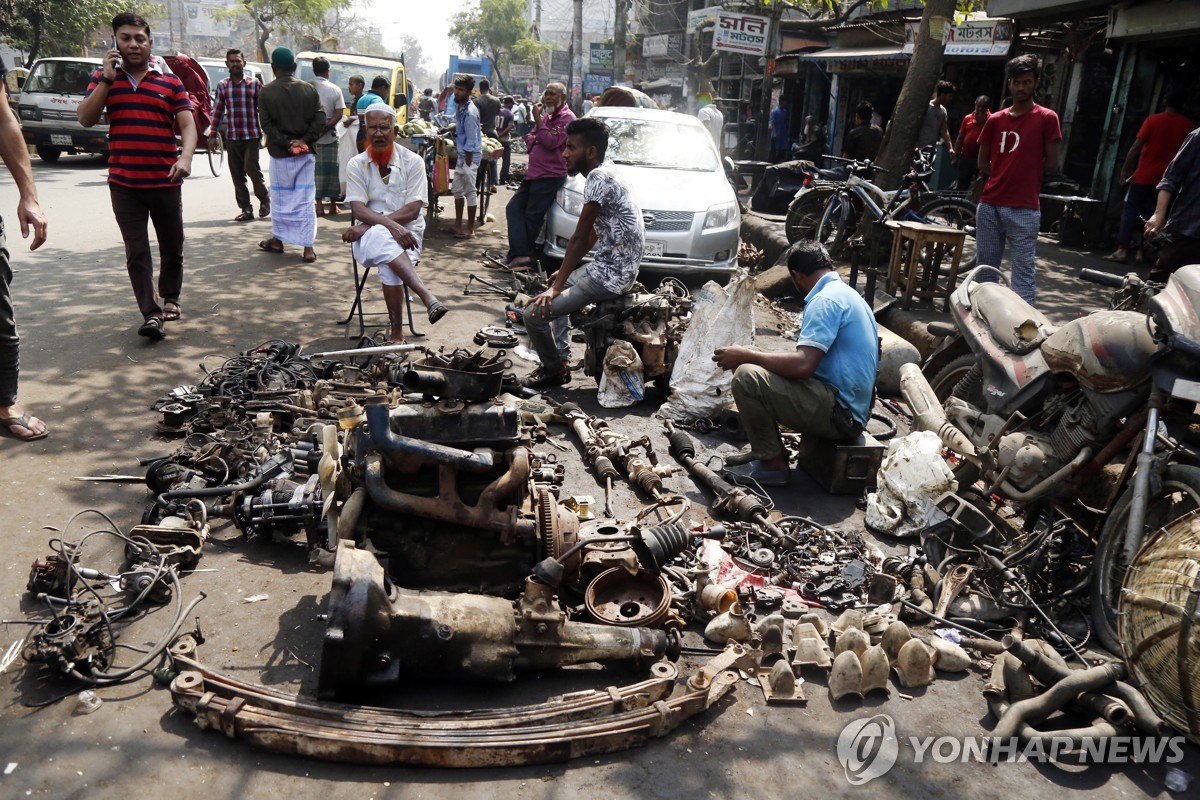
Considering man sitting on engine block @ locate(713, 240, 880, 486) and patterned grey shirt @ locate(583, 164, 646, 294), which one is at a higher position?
patterned grey shirt @ locate(583, 164, 646, 294)

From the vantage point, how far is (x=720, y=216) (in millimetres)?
9094

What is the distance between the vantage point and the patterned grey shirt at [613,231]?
251 inches

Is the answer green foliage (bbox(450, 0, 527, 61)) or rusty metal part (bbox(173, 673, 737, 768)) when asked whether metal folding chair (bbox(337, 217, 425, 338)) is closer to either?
rusty metal part (bbox(173, 673, 737, 768))

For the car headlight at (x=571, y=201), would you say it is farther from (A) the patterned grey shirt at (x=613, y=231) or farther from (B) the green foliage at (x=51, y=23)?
(B) the green foliage at (x=51, y=23)

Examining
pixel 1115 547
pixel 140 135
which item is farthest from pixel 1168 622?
pixel 140 135

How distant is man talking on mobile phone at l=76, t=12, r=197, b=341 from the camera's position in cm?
632

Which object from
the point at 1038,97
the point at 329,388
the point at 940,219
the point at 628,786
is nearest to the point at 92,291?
the point at 329,388

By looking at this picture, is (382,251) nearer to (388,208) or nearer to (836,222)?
(388,208)

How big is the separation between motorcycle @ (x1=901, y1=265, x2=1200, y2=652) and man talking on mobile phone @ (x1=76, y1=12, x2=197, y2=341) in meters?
5.70

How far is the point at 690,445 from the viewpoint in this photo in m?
5.51

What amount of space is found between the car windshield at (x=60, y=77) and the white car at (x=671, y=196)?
42.7ft

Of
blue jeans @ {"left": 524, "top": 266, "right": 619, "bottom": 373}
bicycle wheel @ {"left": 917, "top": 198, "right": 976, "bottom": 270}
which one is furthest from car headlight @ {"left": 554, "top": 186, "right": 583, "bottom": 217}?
bicycle wheel @ {"left": 917, "top": 198, "right": 976, "bottom": 270}

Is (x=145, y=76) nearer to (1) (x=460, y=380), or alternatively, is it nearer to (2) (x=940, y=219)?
(1) (x=460, y=380)

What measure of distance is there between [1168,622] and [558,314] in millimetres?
4360
